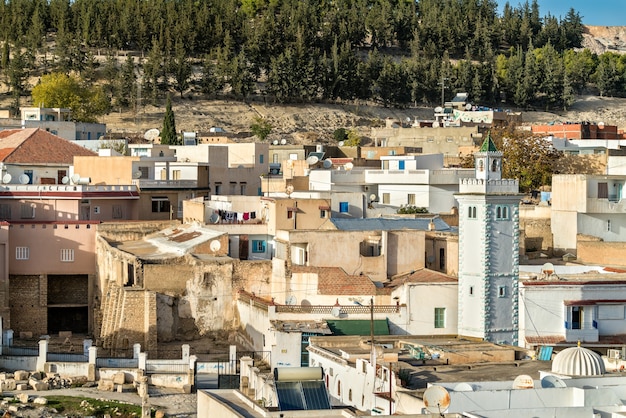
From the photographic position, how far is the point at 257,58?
340 ft

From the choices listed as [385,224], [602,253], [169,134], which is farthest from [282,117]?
[602,253]

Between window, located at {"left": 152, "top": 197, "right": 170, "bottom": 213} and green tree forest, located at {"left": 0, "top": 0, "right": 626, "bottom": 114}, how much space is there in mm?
38885

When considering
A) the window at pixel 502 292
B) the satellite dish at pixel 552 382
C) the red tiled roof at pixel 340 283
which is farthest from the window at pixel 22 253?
the satellite dish at pixel 552 382

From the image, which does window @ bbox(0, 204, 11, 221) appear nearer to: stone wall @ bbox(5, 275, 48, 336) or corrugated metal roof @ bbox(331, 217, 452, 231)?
stone wall @ bbox(5, 275, 48, 336)

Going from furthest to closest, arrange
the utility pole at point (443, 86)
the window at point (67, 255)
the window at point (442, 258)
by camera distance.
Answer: the utility pole at point (443, 86) → the window at point (67, 255) → the window at point (442, 258)

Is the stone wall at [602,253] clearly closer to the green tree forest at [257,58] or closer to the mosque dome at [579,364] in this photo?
the mosque dome at [579,364]

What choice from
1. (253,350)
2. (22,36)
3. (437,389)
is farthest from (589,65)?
(437,389)

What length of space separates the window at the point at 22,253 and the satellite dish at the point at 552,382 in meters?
25.9

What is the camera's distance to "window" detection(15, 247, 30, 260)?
146 feet

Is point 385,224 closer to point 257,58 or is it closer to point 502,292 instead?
point 502,292

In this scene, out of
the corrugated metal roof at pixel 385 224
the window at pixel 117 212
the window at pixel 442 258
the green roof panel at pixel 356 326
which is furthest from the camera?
the window at pixel 117 212

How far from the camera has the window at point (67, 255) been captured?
148ft

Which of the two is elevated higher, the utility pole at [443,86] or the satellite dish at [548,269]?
the utility pole at [443,86]

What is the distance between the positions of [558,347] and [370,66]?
237ft
